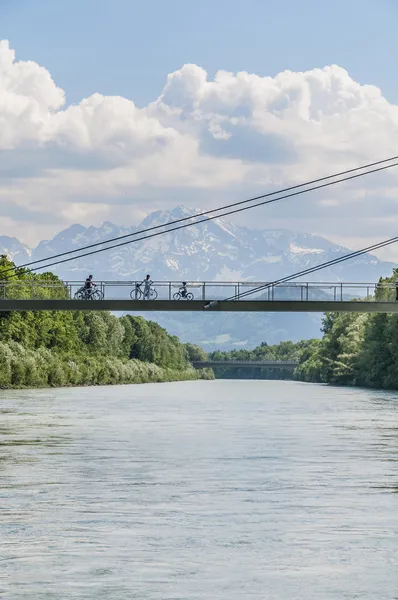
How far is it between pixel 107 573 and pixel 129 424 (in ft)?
132

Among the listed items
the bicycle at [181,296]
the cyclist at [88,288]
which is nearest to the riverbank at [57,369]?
the cyclist at [88,288]

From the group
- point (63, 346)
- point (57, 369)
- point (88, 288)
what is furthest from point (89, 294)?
point (63, 346)

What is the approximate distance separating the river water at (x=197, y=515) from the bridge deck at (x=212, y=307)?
22444mm

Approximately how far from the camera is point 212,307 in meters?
75.1

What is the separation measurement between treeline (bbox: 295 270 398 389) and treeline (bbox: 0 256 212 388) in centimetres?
2404

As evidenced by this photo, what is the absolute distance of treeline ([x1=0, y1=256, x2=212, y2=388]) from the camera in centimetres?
10275

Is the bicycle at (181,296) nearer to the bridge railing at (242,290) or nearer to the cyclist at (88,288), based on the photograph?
the bridge railing at (242,290)

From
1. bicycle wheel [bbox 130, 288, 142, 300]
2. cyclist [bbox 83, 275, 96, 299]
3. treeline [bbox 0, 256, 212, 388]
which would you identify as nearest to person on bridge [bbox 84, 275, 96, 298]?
cyclist [bbox 83, 275, 96, 299]

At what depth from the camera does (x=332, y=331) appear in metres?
152

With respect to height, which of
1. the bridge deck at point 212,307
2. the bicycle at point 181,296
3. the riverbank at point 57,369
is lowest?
the riverbank at point 57,369

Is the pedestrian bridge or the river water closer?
the river water

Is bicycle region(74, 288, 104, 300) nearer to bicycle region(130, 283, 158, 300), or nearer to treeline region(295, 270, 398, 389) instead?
bicycle region(130, 283, 158, 300)

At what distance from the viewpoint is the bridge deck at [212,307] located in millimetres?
74812

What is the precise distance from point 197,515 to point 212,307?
161 feet
